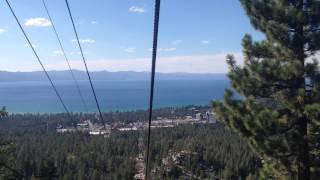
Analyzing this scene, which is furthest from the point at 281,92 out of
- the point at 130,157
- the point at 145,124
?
the point at 145,124

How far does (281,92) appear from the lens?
39.4ft

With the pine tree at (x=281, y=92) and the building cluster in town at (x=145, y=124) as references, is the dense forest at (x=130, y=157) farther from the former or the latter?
the pine tree at (x=281, y=92)

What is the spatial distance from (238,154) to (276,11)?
6366 centimetres

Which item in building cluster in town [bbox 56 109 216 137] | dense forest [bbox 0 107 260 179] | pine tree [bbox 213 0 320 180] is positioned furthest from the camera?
building cluster in town [bbox 56 109 216 137]

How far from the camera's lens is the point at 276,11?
38.2 feet

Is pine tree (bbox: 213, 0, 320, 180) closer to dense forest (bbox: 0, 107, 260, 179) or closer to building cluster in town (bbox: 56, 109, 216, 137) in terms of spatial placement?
dense forest (bbox: 0, 107, 260, 179)

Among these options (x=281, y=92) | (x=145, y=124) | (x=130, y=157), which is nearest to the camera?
(x=281, y=92)

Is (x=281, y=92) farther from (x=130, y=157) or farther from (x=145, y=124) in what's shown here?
(x=145, y=124)

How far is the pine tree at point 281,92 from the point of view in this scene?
11.3m

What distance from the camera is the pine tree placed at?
11328 mm

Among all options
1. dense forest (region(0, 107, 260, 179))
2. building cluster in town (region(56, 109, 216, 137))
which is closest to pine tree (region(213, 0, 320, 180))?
dense forest (region(0, 107, 260, 179))

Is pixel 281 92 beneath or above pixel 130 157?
above

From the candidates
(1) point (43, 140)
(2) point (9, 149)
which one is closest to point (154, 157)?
(1) point (43, 140)

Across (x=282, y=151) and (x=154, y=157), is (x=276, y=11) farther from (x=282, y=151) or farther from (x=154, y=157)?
(x=154, y=157)
